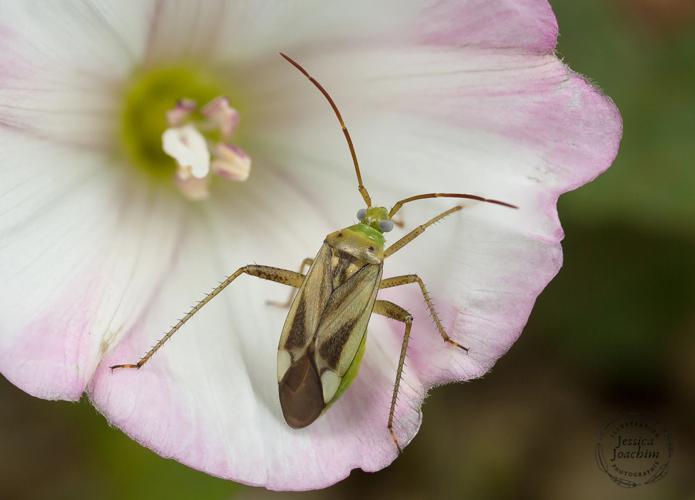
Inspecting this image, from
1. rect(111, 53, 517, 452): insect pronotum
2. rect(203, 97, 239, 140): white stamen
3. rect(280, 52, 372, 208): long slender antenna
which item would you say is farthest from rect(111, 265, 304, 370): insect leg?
rect(203, 97, 239, 140): white stamen

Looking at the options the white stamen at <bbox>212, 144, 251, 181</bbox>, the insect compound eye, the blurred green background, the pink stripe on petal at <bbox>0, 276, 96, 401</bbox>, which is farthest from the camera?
the blurred green background

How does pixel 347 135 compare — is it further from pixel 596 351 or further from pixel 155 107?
pixel 596 351

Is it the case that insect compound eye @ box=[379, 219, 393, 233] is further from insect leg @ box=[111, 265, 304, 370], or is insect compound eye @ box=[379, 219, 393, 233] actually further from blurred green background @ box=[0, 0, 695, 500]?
blurred green background @ box=[0, 0, 695, 500]

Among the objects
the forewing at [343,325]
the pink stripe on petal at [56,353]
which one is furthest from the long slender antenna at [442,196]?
the pink stripe on petal at [56,353]

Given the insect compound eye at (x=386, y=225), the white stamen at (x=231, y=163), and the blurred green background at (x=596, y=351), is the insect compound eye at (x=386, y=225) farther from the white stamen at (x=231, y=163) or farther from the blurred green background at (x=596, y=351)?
the blurred green background at (x=596, y=351)

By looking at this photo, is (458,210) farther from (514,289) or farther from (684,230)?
(684,230)

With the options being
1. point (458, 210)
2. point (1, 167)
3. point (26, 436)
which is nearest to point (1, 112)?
point (1, 167)
